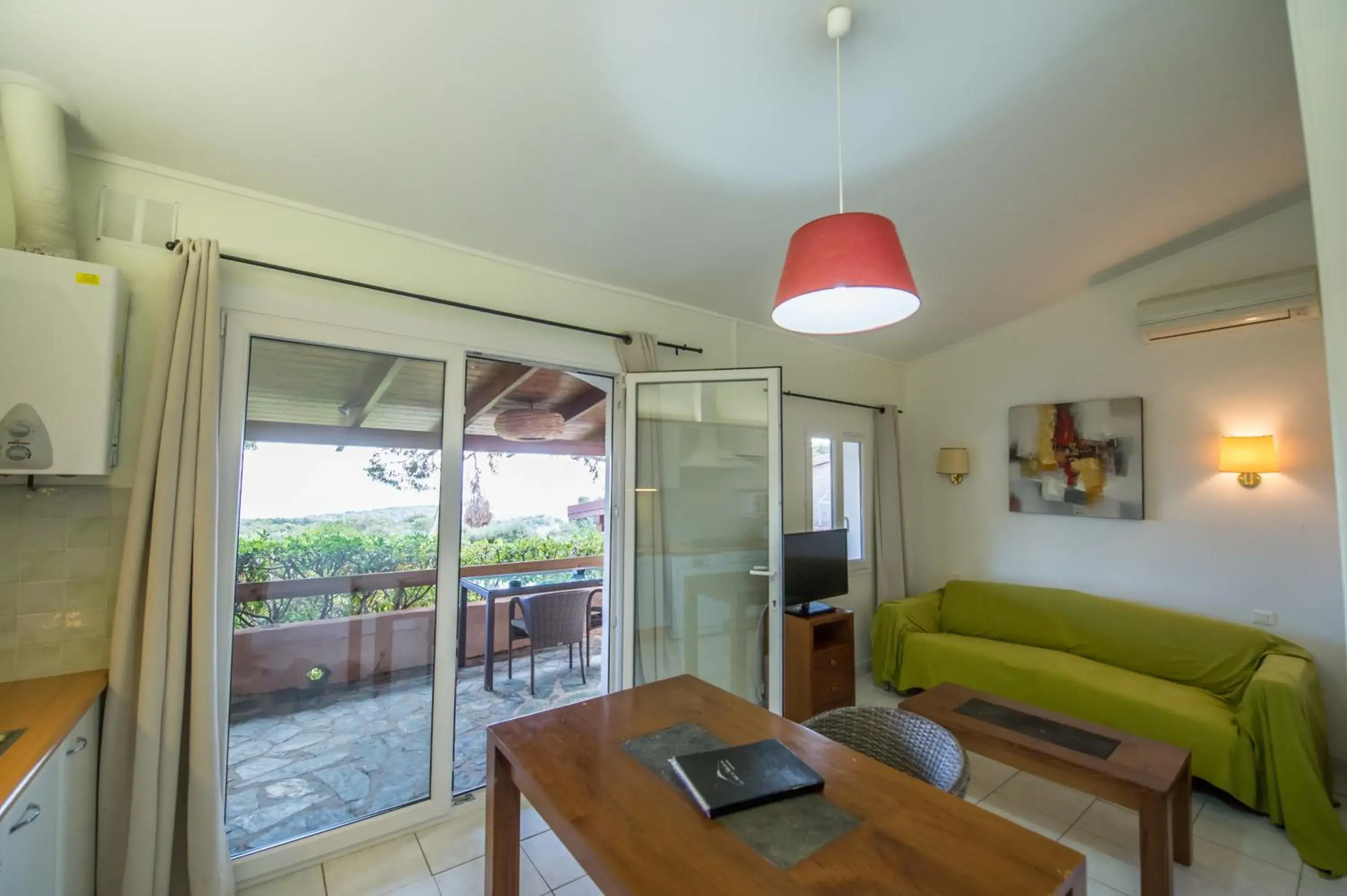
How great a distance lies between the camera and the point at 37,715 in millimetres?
1446

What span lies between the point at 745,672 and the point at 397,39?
10.8 feet

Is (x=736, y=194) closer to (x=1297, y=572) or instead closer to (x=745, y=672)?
(x=745, y=672)

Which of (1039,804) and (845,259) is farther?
(1039,804)

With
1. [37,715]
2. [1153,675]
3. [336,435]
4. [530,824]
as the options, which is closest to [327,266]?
[336,435]

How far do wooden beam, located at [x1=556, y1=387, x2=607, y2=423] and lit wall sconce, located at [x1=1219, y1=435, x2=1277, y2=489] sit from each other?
13.3ft

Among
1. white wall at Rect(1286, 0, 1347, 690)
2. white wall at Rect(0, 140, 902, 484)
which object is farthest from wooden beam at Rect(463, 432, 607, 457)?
white wall at Rect(1286, 0, 1347, 690)

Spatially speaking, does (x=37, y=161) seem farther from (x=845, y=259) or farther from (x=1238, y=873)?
(x=1238, y=873)

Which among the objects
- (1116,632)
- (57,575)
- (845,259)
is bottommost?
(1116,632)

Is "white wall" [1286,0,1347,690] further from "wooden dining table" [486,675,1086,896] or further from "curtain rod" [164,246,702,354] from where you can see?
"curtain rod" [164,246,702,354]

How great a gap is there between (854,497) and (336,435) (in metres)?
3.63

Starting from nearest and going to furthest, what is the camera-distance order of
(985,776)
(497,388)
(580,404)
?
(985,776) < (497,388) < (580,404)

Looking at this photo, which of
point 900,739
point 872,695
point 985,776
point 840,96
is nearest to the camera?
point 900,739

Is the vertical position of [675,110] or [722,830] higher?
[675,110]

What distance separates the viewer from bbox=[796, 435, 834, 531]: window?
4.14 metres
